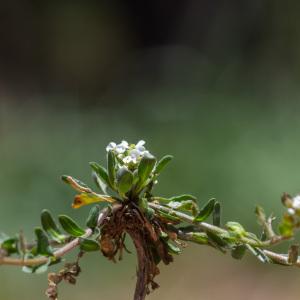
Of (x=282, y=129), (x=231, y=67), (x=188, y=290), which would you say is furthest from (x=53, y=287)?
(x=231, y=67)

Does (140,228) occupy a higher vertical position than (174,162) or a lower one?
higher

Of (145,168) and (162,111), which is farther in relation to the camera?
(162,111)

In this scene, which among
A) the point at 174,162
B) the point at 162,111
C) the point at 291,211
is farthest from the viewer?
the point at 162,111

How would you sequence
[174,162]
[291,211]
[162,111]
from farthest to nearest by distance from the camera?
1. [162,111]
2. [174,162]
3. [291,211]

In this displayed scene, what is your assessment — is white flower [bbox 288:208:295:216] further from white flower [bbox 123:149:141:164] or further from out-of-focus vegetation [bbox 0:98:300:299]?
out-of-focus vegetation [bbox 0:98:300:299]

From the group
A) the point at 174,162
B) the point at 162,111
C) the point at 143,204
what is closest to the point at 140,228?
the point at 143,204

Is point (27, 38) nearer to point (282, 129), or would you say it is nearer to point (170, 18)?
point (170, 18)

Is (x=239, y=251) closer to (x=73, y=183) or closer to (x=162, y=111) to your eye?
(x=73, y=183)
